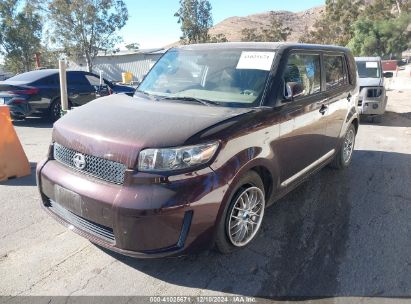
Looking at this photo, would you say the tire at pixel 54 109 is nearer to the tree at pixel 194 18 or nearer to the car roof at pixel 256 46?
the car roof at pixel 256 46

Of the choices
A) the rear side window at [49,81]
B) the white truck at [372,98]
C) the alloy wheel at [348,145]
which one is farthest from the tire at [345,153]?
the rear side window at [49,81]

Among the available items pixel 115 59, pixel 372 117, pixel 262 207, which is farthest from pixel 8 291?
pixel 115 59

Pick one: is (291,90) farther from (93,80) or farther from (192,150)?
(93,80)

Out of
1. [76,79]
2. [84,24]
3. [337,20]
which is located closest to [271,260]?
[76,79]

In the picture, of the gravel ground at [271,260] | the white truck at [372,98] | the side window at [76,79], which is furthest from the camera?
the side window at [76,79]

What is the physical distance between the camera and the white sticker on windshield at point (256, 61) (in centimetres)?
369

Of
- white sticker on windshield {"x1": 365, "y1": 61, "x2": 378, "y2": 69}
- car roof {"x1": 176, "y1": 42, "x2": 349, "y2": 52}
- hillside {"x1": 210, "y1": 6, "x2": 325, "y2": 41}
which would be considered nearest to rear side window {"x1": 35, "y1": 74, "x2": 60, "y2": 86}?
car roof {"x1": 176, "y1": 42, "x2": 349, "y2": 52}

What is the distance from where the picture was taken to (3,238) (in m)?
3.58

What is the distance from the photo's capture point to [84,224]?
2.96m

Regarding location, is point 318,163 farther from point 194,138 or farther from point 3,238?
point 3,238

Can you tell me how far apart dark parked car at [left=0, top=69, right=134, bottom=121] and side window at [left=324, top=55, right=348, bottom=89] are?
18.7 ft

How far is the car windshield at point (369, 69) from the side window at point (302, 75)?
23.7 feet

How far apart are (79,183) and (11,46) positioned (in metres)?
44.8

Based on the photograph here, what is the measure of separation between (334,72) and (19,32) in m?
43.4
